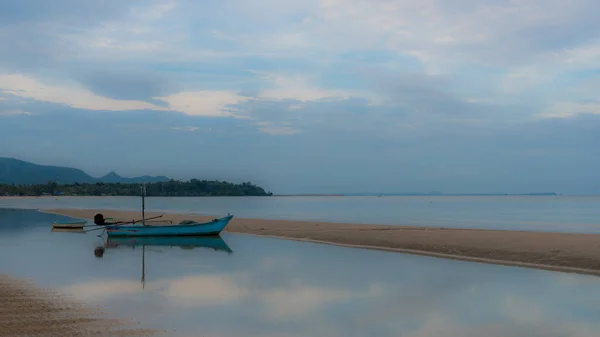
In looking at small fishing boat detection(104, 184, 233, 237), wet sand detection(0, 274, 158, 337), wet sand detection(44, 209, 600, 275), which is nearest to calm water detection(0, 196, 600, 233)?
wet sand detection(44, 209, 600, 275)

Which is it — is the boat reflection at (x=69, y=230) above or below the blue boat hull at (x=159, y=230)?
below

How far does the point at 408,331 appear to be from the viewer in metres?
11.1

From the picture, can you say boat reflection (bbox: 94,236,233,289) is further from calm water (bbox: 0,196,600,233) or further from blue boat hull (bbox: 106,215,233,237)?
calm water (bbox: 0,196,600,233)

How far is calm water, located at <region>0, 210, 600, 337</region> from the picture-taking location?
1141 centimetres

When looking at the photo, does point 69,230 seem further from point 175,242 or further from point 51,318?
point 51,318

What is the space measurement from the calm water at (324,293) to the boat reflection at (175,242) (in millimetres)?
5002

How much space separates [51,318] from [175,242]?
21.6m

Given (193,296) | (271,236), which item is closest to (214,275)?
(193,296)

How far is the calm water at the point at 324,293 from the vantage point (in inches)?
449

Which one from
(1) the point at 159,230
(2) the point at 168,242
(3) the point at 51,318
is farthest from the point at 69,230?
(3) the point at 51,318

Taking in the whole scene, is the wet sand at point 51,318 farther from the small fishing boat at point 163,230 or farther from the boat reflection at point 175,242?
the small fishing boat at point 163,230

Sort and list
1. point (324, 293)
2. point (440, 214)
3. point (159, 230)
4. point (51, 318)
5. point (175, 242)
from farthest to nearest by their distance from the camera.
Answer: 1. point (440, 214)
2. point (159, 230)
3. point (175, 242)
4. point (324, 293)
5. point (51, 318)

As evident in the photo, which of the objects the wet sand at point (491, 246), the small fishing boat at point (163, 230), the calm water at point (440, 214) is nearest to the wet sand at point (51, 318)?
the wet sand at point (491, 246)

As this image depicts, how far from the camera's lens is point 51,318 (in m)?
11.3
